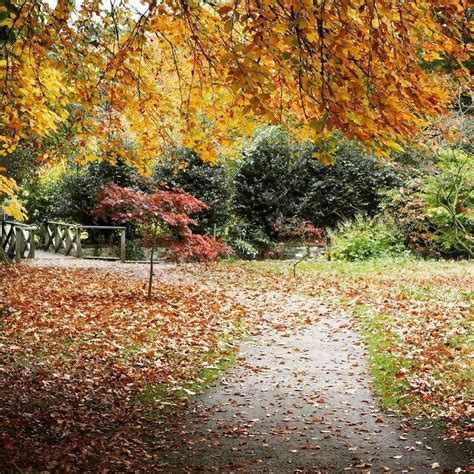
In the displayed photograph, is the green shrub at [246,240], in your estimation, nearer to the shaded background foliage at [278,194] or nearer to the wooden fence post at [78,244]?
the shaded background foliage at [278,194]

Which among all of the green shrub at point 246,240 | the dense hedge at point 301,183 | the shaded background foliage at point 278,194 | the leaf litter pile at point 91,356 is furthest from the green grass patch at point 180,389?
the dense hedge at point 301,183

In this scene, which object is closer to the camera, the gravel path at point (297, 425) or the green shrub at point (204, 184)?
the gravel path at point (297, 425)

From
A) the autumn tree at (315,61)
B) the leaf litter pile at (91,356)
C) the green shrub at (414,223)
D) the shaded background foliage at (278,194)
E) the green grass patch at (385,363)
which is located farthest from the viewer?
the shaded background foliage at (278,194)

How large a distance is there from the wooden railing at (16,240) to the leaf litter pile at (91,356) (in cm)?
364

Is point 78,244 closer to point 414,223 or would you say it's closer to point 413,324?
point 414,223

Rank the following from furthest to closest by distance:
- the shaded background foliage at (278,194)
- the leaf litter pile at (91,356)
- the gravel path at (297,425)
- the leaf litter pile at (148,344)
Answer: the shaded background foliage at (278,194), the leaf litter pile at (148,344), the leaf litter pile at (91,356), the gravel path at (297,425)

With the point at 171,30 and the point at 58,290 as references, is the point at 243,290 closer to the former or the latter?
the point at 58,290

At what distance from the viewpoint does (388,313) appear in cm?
988

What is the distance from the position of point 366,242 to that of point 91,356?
1281 centimetres

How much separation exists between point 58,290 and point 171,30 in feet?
19.5

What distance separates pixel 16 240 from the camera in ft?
52.1

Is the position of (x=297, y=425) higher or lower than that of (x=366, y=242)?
lower

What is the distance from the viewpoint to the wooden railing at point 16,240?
15906 millimetres

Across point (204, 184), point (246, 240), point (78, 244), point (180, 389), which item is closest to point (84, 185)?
point (78, 244)
